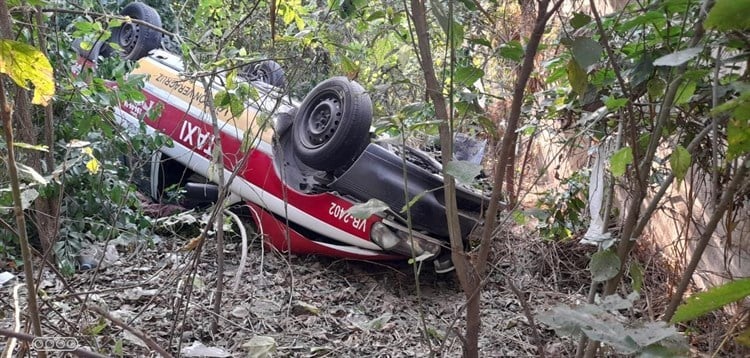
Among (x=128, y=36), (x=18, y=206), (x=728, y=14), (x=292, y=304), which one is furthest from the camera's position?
(x=128, y=36)

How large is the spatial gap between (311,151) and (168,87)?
4.75 ft

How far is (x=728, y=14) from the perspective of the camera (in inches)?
31.0

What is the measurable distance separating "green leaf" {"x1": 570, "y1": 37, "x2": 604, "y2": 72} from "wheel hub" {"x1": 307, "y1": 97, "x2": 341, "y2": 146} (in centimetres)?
192

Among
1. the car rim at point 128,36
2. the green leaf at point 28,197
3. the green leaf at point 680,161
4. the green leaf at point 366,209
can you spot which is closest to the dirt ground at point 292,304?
the green leaf at point 28,197

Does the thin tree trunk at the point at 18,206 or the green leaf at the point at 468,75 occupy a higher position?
the green leaf at the point at 468,75

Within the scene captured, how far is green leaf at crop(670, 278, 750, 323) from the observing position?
0.77 meters

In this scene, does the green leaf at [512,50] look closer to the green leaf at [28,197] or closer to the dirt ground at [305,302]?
the dirt ground at [305,302]

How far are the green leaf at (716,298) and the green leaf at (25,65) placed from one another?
40.6 inches

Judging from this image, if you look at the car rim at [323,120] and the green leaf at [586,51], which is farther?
the car rim at [323,120]

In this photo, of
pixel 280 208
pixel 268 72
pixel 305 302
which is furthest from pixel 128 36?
pixel 305 302

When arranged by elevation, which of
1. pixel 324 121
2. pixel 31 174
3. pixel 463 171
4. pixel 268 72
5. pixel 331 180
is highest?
pixel 463 171

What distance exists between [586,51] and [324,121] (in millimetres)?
2076

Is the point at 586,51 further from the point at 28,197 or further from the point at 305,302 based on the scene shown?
the point at 305,302

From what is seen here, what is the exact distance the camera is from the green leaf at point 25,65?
1.08 metres
